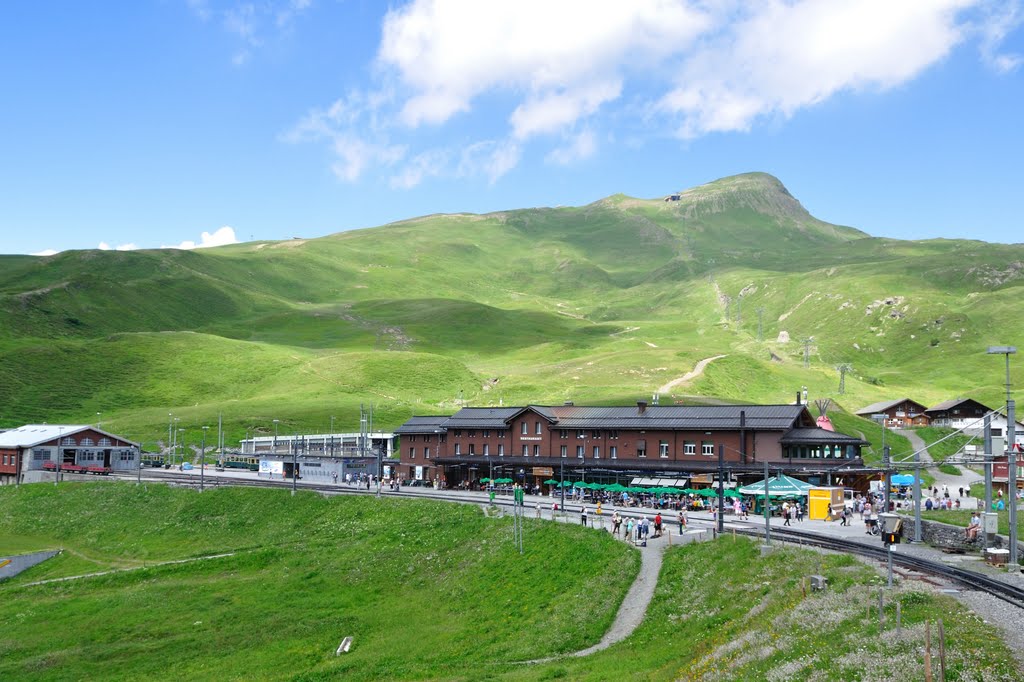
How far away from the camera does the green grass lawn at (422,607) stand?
31.2 meters

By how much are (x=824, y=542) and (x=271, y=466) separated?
9445cm

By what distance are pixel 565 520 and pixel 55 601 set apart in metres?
37.3

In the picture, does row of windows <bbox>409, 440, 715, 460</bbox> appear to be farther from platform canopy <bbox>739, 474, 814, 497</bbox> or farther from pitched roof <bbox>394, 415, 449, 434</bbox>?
platform canopy <bbox>739, 474, 814, 497</bbox>

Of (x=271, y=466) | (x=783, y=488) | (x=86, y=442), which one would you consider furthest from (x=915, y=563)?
(x=86, y=442)

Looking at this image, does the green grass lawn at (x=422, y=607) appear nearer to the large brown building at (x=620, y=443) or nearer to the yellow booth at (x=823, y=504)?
the yellow booth at (x=823, y=504)

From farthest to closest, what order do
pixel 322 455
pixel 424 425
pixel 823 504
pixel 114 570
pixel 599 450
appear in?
1. pixel 322 455
2. pixel 424 425
3. pixel 599 450
4. pixel 114 570
5. pixel 823 504

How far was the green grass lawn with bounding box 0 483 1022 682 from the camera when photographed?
102 feet

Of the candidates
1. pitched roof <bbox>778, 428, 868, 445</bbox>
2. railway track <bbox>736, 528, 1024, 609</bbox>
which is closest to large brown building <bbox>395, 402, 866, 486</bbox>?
pitched roof <bbox>778, 428, 868, 445</bbox>

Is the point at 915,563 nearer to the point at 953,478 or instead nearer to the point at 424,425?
the point at 953,478

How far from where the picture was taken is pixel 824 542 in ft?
173

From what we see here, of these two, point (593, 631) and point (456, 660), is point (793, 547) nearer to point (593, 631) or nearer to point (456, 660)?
point (593, 631)

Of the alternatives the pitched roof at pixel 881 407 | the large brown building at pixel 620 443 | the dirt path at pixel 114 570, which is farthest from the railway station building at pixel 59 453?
the pitched roof at pixel 881 407

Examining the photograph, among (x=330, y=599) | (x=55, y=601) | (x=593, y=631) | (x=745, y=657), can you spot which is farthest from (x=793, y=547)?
(x=55, y=601)

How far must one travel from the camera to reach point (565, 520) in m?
68.6
